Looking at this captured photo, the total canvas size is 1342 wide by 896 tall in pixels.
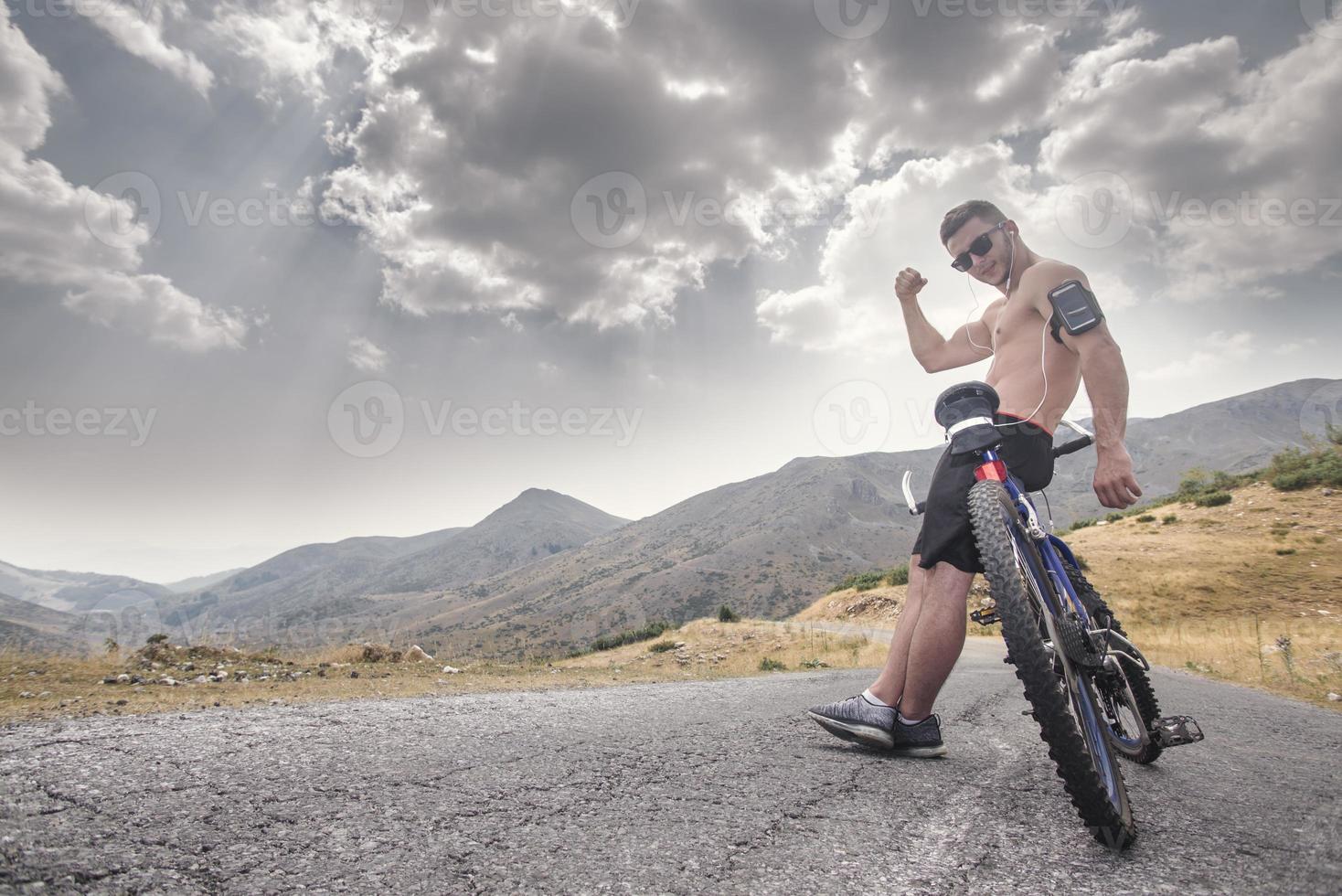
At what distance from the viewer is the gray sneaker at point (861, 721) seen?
8.30 feet

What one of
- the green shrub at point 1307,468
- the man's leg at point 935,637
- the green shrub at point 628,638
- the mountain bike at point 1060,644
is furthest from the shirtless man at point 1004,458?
the green shrub at point 1307,468

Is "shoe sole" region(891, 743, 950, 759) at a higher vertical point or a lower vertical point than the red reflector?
lower

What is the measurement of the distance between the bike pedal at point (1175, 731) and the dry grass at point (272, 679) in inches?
202

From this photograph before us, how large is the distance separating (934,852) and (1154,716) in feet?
5.62

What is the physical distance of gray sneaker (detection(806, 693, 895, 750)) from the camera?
2.53 metres

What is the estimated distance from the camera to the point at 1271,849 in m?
1.49

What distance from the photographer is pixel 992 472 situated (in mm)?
2293

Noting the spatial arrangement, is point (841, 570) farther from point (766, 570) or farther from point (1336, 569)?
point (1336, 569)

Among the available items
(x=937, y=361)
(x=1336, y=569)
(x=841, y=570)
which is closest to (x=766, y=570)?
(x=841, y=570)

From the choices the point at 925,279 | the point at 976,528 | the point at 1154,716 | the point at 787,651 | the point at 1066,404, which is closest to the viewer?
the point at 976,528

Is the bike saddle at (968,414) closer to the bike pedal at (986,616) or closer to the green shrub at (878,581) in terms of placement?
the bike pedal at (986,616)

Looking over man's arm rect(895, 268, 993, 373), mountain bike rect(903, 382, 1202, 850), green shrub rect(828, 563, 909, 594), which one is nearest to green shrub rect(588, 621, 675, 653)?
green shrub rect(828, 563, 909, 594)

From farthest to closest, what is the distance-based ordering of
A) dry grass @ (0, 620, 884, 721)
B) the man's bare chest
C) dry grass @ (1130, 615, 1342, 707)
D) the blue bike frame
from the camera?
dry grass @ (1130, 615, 1342, 707) → dry grass @ (0, 620, 884, 721) → the man's bare chest → the blue bike frame

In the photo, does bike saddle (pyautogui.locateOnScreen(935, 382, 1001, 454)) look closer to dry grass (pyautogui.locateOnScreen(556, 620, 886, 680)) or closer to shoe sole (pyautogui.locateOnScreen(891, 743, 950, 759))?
shoe sole (pyautogui.locateOnScreen(891, 743, 950, 759))
